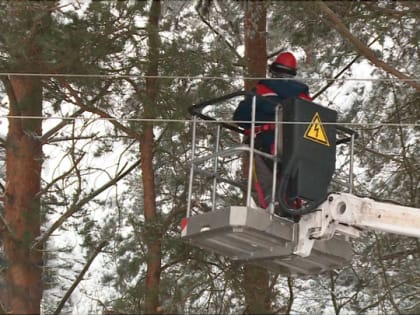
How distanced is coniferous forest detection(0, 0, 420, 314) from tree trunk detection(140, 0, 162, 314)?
0.05ft

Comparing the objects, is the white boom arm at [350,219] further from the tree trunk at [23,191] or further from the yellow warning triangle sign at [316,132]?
the tree trunk at [23,191]

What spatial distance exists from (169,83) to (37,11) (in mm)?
1995

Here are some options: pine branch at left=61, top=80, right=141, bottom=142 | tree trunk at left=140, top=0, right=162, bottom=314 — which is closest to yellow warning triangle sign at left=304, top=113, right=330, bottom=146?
tree trunk at left=140, top=0, right=162, bottom=314

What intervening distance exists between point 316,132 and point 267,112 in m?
0.49

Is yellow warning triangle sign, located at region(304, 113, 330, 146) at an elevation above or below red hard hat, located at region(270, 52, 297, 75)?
below

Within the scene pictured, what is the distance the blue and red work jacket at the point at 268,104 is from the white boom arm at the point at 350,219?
70 centimetres

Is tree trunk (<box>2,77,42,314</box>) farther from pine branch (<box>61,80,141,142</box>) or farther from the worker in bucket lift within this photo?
the worker in bucket lift

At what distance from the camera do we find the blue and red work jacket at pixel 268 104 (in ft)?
23.9

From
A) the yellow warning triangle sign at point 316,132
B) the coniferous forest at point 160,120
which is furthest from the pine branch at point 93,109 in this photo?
the yellow warning triangle sign at point 316,132

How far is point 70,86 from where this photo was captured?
9320 millimetres

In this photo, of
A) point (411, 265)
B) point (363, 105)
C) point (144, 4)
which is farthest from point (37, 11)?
point (411, 265)

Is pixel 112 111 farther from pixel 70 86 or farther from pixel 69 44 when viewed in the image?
pixel 69 44

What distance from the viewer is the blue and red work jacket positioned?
23.9ft

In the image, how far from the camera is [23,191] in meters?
9.04
